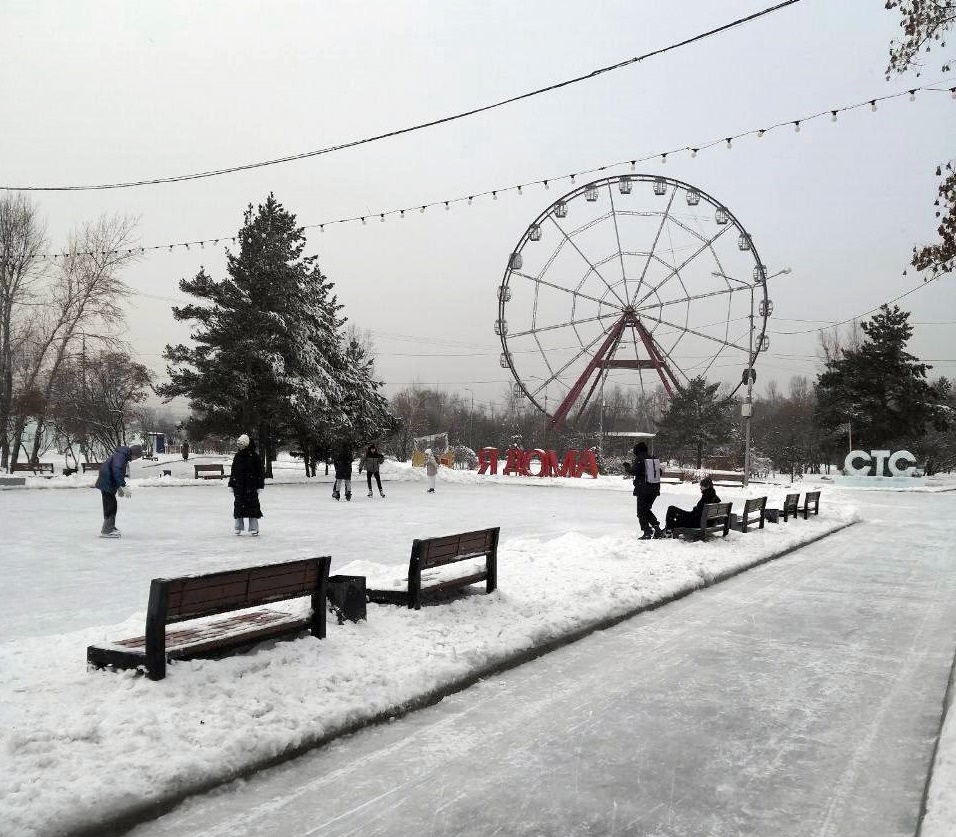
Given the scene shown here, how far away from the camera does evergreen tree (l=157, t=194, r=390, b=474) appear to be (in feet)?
106

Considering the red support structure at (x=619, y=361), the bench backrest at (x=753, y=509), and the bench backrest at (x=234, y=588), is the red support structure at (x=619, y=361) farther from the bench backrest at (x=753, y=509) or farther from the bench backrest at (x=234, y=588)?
the bench backrest at (x=234, y=588)

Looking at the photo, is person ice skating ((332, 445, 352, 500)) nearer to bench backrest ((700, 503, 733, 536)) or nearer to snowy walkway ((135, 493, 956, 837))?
bench backrest ((700, 503, 733, 536))

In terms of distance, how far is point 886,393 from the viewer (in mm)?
→ 50938

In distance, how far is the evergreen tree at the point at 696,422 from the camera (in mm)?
59906

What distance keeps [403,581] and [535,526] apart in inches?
368

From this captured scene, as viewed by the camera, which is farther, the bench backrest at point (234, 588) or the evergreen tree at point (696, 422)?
the evergreen tree at point (696, 422)

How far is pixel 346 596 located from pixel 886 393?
5172 cm

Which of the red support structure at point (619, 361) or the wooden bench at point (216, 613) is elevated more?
the red support structure at point (619, 361)

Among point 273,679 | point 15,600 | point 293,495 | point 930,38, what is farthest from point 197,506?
point 930,38

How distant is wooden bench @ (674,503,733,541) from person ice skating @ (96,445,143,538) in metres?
8.69

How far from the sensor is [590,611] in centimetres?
768

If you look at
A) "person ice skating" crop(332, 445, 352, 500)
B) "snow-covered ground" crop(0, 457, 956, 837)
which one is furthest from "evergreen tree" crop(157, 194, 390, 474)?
"snow-covered ground" crop(0, 457, 956, 837)

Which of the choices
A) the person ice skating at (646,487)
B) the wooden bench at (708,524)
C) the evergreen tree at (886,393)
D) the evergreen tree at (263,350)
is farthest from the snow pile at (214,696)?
the evergreen tree at (886,393)

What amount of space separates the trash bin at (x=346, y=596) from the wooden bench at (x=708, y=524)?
7822mm
